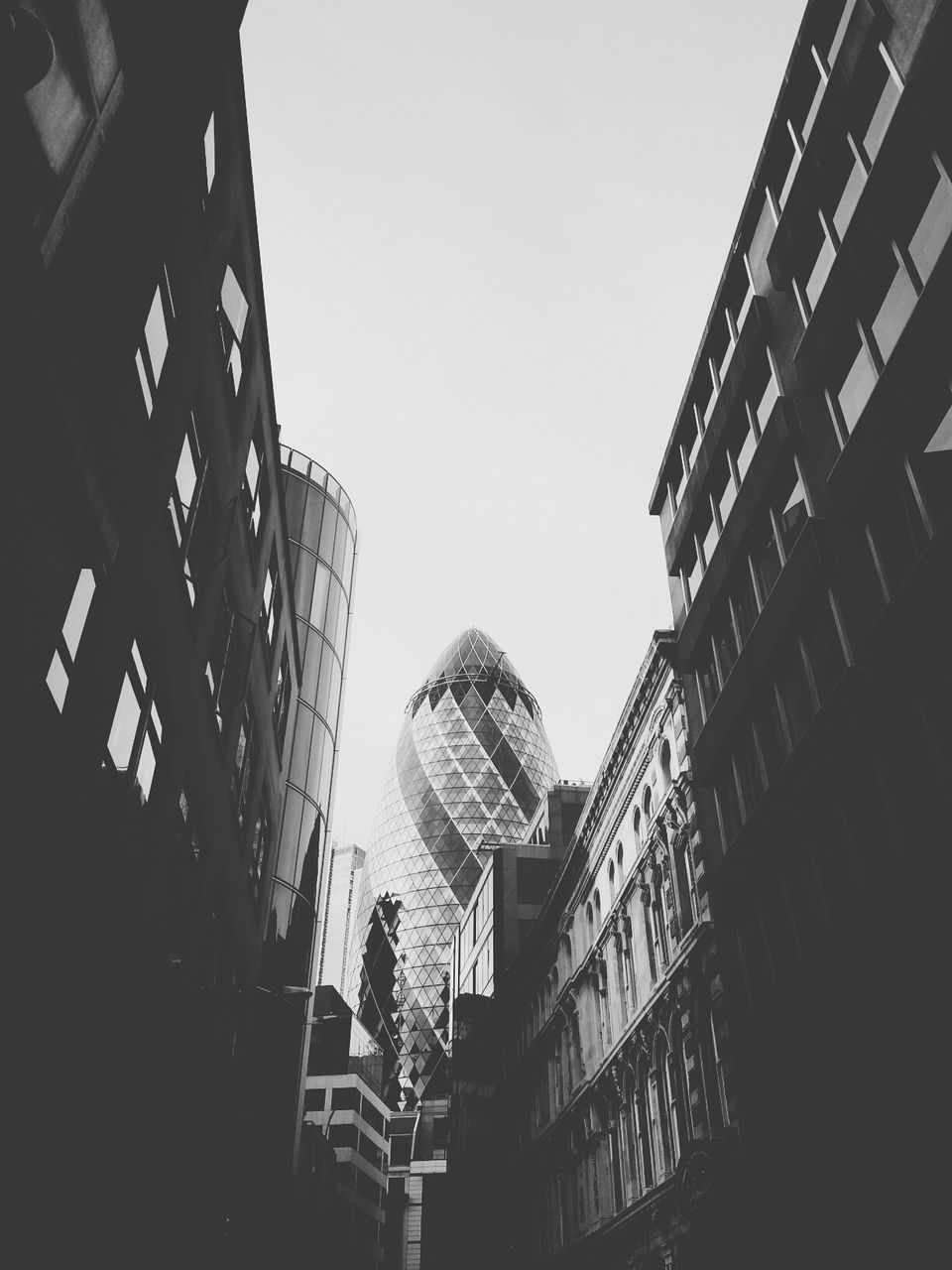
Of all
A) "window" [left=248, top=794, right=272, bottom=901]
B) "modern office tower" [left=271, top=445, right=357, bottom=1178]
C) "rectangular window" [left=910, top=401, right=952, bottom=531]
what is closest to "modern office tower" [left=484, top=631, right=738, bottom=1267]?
"modern office tower" [left=271, top=445, right=357, bottom=1178]

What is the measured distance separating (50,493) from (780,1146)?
17.2 m

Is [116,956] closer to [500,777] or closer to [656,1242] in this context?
[656,1242]

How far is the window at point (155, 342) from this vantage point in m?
15.5

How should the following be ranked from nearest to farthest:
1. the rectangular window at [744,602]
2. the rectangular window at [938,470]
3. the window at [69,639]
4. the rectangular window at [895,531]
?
the window at [69,639] → the rectangular window at [938,470] → the rectangular window at [895,531] → the rectangular window at [744,602]

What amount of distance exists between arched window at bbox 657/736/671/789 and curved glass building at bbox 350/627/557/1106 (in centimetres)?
10443

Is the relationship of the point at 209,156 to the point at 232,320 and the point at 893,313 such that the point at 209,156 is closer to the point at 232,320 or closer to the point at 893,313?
the point at 232,320

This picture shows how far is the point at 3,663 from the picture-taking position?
415 inches

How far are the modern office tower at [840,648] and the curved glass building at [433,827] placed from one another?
365 feet

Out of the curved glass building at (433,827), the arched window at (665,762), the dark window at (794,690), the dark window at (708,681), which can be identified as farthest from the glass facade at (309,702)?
the curved glass building at (433,827)

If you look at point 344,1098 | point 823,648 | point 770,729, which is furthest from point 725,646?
point 344,1098

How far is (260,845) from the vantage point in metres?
31.1

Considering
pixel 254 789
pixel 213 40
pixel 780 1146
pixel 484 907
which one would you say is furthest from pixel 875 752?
pixel 484 907

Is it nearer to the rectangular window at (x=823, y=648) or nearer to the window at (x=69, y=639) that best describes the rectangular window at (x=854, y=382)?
the rectangular window at (x=823, y=648)

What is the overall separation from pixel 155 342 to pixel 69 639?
18.0 feet
